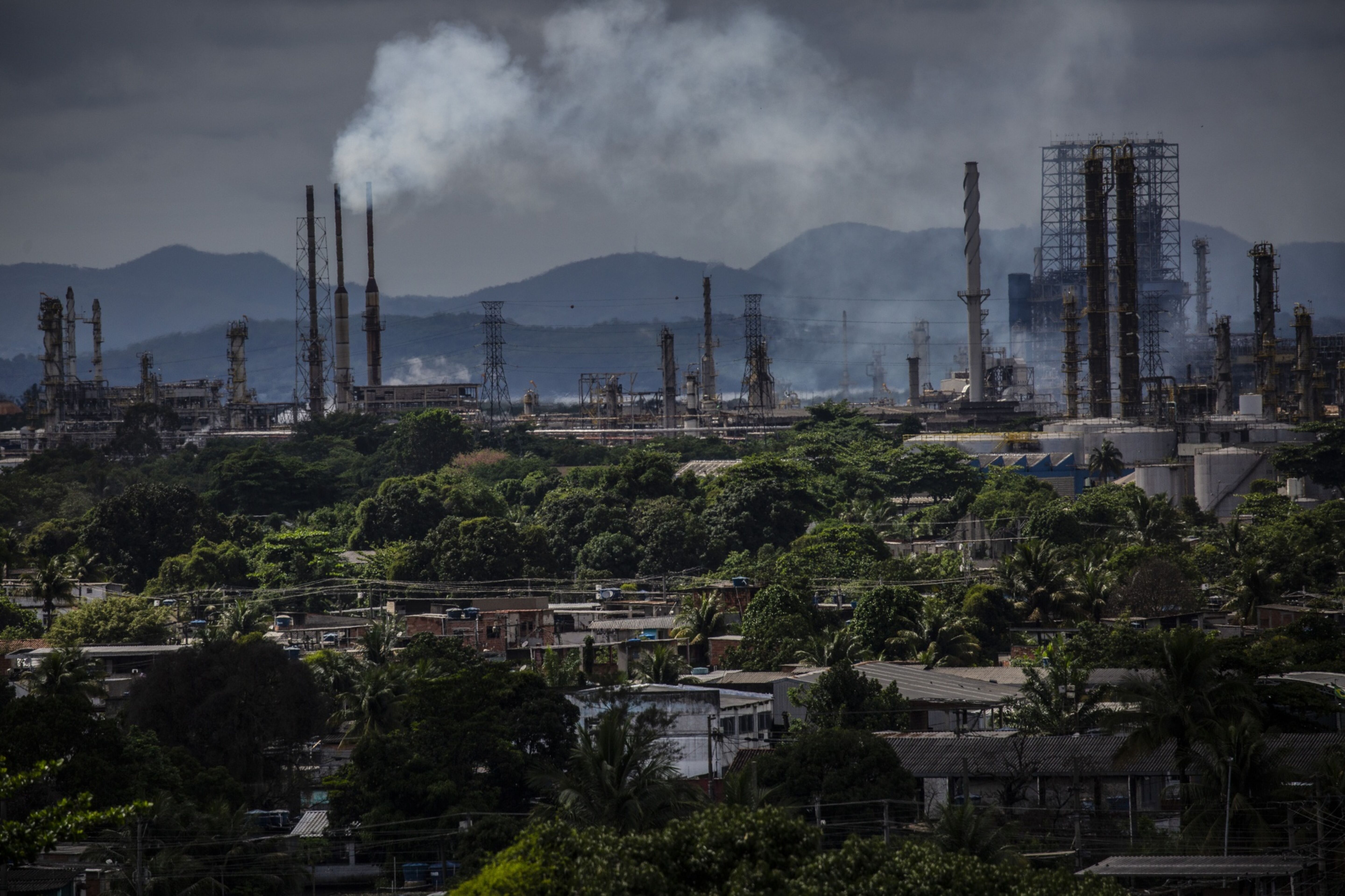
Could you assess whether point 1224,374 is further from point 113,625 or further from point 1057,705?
point 1057,705

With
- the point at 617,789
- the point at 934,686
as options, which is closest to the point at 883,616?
the point at 934,686

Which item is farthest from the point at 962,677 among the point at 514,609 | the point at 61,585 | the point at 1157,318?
the point at 1157,318

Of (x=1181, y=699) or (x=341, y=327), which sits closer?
(x=1181, y=699)

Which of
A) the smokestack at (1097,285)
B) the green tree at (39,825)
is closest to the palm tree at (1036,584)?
the green tree at (39,825)

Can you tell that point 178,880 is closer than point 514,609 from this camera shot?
Yes

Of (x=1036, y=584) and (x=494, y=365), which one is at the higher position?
(x=494, y=365)

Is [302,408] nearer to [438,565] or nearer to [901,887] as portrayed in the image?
[438,565]
